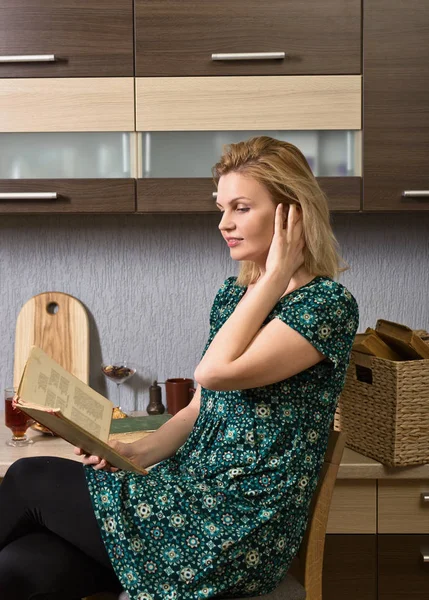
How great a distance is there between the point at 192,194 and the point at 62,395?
0.85 m

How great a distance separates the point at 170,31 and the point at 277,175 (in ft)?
2.47

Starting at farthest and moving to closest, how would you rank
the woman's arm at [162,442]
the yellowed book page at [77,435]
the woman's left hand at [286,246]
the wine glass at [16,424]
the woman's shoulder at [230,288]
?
the wine glass at [16,424]
the woman's shoulder at [230,288]
the woman's arm at [162,442]
the woman's left hand at [286,246]
the yellowed book page at [77,435]

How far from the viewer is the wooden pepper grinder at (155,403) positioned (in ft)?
8.13

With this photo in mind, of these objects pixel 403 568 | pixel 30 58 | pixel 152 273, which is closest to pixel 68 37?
pixel 30 58

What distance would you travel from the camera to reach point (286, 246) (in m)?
1.59

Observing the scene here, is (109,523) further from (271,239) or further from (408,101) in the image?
(408,101)

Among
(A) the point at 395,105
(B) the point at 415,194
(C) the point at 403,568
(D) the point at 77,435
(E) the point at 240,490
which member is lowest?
(C) the point at 403,568

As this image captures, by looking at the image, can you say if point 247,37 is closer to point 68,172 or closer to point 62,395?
point 68,172

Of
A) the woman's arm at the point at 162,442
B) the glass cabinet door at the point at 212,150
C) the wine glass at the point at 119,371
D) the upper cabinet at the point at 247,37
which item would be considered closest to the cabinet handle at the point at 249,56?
the upper cabinet at the point at 247,37

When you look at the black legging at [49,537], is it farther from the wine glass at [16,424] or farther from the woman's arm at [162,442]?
the wine glass at [16,424]

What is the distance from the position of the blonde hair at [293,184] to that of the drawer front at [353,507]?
0.65 m

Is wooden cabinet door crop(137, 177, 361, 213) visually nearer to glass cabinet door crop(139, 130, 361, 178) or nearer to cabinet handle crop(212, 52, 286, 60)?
glass cabinet door crop(139, 130, 361, 178)

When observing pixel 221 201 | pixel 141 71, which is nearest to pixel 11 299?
pixel 141 71

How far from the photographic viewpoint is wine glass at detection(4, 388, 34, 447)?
213 centimetres
